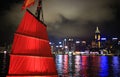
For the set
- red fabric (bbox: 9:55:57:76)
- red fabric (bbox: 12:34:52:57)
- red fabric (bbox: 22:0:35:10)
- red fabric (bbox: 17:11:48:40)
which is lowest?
red fabric (bbox: 9:55:57:76)

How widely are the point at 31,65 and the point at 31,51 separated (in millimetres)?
1525

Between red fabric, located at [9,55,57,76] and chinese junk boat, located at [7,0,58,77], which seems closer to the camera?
red fabric, located at [9,55,57,76]

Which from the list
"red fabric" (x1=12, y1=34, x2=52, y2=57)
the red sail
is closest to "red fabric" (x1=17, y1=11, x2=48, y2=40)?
the red sail

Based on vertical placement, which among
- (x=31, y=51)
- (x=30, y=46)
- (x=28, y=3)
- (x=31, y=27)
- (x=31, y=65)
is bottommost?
(x=31, y=65)

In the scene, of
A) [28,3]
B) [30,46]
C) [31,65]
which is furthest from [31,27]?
[31,65]

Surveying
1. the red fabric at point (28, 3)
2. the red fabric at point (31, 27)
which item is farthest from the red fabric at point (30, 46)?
the red fabric at point (28, 3)

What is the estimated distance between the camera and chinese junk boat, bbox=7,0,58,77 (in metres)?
23.7

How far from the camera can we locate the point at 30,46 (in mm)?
24781

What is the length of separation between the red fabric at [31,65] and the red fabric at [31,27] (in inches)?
102

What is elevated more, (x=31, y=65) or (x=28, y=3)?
(x=28, y=3)

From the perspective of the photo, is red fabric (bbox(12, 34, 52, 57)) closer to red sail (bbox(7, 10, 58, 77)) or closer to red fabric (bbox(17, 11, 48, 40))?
red sail (bbox(7, 10, 58, 77))

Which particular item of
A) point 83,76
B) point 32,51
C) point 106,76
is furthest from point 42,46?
point 106,76

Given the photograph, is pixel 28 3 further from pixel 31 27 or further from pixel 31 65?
pixel 31 65

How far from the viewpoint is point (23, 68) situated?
23.8 m
